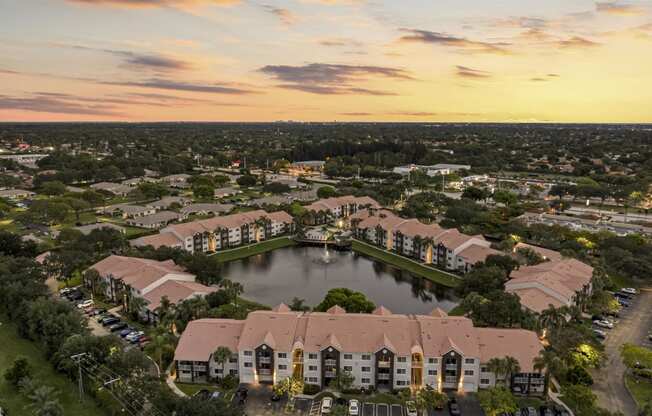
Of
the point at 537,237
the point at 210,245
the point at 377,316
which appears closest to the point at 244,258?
the point at 210,245

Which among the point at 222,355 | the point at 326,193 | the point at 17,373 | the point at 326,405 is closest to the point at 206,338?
the point at 222,355

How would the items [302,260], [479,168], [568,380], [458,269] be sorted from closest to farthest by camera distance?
1. [568,380]
2. [458,269]
3. [302,260]
4. [479,168]

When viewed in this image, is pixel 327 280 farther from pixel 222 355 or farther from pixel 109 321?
pixel 222 355

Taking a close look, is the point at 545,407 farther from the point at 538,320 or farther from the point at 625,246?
the point at 625,246

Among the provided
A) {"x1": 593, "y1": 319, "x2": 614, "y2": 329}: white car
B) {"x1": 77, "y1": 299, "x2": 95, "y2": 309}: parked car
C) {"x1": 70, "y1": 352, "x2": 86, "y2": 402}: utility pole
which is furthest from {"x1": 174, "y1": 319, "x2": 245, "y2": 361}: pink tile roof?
{"x1": 593, "y1": 319, "x2": 614, "y2": 329}: white car

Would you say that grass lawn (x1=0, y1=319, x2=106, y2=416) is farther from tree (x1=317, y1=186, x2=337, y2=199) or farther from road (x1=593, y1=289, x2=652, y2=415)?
tree (x1=317, y1=186, x2=337, y2=199)
